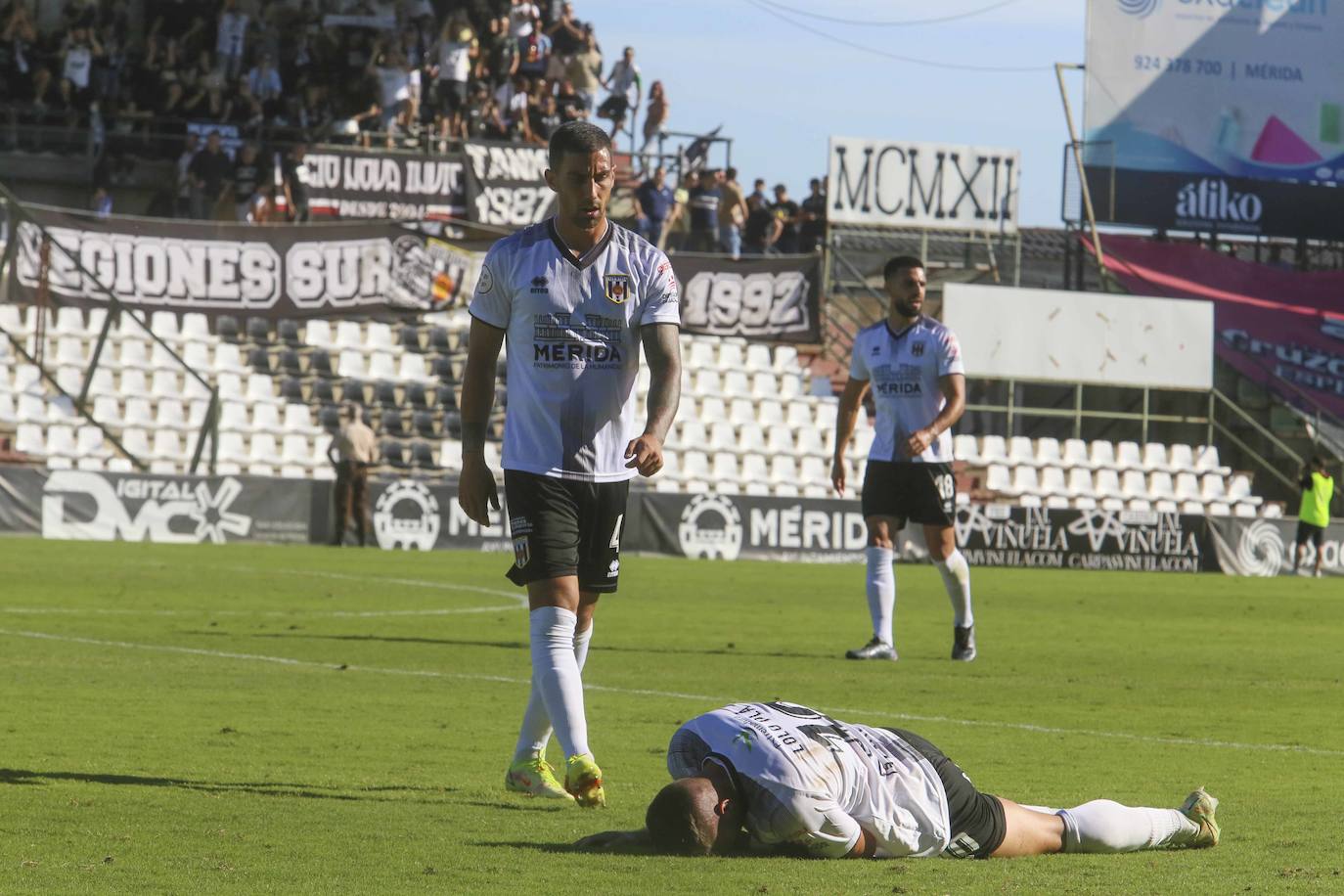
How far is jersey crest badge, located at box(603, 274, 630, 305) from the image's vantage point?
6605mm

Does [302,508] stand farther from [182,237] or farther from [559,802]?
[559,802]

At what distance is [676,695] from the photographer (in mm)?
10234

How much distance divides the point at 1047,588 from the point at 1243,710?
12.5 metres

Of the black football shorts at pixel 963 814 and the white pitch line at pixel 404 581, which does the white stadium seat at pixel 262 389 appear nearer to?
the white pitch line at pixel 404 581

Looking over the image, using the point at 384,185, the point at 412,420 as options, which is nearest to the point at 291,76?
the point at 384,185

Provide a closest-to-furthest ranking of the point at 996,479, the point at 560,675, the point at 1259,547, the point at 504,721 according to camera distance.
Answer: the point at 560,675 < the point at 504,721 < the point at 1259,547 < the point at 996,479

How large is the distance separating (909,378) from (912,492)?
0.70 metres

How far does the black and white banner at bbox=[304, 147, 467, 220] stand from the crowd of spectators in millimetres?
574

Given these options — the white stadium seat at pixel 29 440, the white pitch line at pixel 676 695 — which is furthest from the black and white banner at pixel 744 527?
the white pitch line at pixel 676 695

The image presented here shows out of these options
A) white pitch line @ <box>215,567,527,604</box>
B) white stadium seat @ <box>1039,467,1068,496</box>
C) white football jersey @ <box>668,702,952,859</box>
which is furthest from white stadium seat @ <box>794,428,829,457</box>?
white football jersey @ <box>668,702,952,859</box>

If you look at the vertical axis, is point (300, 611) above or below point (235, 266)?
below

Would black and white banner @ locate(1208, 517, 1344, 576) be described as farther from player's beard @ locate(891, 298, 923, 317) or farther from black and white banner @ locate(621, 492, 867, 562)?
player's beard @ locate(891, 298, 923, 317)

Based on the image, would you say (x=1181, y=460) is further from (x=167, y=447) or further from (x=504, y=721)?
(x=504, y=721)

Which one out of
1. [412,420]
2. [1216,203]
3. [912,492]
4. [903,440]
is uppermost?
[1216,203]
